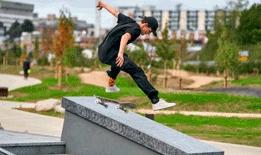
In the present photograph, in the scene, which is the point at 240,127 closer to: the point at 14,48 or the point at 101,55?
the point at 101,55

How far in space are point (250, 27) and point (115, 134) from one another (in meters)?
63.6

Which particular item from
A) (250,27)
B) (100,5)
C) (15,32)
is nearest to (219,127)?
(100,5)

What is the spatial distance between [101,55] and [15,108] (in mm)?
15459

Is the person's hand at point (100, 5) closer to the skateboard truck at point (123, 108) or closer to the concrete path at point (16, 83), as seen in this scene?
the skateboard truck at point (123, 108)

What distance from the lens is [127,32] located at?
9.87 m

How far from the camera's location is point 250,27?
70.9m

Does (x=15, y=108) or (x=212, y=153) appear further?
(x=15, y=108)

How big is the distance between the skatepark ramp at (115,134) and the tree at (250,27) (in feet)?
201

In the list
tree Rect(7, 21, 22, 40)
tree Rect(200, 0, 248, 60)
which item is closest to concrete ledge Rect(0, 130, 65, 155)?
tree Rect(200, 0, 248, 60)

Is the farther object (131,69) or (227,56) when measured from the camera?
(227,56)

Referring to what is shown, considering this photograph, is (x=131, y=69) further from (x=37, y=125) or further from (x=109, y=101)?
(x=37, y=125)

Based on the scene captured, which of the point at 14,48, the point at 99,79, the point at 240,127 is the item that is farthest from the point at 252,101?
the point at 14,48

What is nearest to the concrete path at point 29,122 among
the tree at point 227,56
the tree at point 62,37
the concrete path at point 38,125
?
the concrete path at point 38,125

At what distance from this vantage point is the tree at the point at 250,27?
229ft
